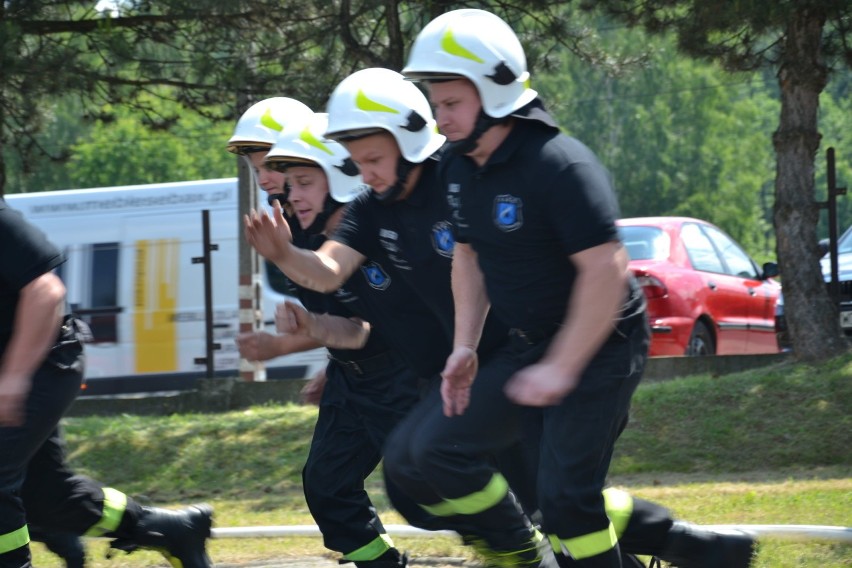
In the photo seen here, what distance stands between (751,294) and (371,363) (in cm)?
901

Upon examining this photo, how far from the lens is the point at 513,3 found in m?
12.0

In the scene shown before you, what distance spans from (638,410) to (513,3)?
12.0ft

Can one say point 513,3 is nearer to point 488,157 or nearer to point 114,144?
point 488,157

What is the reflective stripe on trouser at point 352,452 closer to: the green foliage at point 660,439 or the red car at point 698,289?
the green foliage at point 660,439

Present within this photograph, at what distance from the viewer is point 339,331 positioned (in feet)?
17.4

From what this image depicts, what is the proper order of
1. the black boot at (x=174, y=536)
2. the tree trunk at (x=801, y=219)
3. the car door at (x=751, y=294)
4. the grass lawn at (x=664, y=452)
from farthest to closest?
the car door at (x=751, y=294) → the tree trunk at (x=801, y=219) → the grass lawn at (x=664, y=452) → the black boot at (x=174, y=536)

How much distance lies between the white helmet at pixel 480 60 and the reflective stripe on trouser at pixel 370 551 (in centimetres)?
194

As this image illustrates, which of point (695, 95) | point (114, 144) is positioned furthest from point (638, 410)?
point (695, 95)

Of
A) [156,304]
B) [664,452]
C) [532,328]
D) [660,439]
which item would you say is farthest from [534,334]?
[156,304]

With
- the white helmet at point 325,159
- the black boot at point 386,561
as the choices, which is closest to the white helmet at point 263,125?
the white helmet at point 325,159

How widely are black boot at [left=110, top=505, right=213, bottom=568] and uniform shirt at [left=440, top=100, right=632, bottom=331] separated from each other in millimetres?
2065

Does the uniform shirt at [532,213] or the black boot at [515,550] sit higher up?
the uniform shirt at [532,213]

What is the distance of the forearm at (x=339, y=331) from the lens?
17.0 feet

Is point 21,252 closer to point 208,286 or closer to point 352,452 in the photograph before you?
point 352,452
